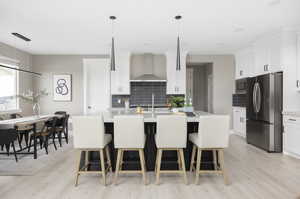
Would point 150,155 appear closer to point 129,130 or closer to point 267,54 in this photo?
point 129,130

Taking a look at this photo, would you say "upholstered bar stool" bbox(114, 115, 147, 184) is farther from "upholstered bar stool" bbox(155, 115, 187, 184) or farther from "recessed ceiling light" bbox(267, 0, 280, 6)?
"recessed ceiling light" bbox(267, 0, 280, 6)

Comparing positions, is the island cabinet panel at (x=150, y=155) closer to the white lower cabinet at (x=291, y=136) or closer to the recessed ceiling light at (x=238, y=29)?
the white lower cabinet at (x=291, y=136)

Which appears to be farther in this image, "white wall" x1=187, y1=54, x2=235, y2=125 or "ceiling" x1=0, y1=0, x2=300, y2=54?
"white wall" x1=187, y1=54, x2=235, y2=125

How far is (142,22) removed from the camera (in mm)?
3986

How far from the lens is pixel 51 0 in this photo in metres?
3.08

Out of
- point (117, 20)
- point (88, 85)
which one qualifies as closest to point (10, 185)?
point (117, 20)

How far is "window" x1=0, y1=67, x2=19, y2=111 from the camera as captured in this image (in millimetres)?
5531

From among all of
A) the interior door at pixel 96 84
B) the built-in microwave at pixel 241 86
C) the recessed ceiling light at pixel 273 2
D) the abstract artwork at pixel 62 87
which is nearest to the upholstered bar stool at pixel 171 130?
the recessed ceiling light at pixel 273 2

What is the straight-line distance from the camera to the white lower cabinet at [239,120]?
5.96 meters

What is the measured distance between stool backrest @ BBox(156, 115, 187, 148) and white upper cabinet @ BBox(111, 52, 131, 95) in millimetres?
3856

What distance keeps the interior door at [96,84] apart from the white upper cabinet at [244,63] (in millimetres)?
4089

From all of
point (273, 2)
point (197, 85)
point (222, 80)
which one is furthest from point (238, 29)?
point (197, 85)

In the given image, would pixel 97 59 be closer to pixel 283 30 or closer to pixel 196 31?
pixel 196 31

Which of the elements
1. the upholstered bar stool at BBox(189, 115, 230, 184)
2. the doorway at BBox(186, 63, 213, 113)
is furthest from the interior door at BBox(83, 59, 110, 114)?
the upholstered bar stool at BBox(189, 115, 230, 184)
